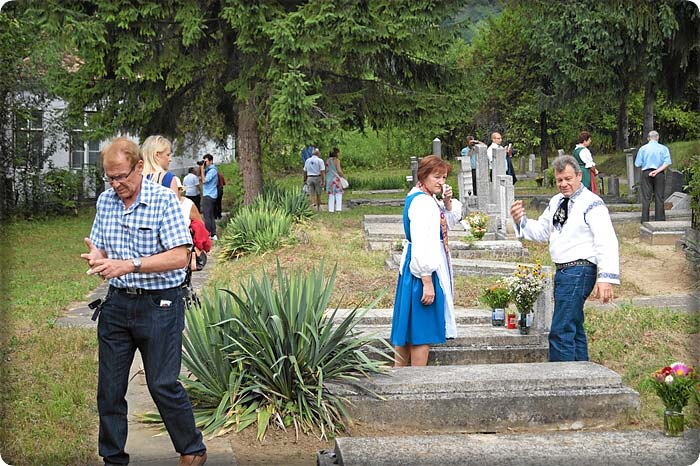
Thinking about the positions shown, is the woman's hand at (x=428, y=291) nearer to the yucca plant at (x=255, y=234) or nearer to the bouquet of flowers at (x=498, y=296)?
the bouquet of flowers at (x=498, y=296)

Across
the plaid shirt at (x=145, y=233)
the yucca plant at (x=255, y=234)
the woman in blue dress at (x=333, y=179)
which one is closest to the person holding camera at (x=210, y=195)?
the yucca plant at (x=255, y=234)

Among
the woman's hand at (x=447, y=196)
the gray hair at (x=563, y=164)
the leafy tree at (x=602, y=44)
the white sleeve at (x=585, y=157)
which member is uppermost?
the leafy tree at (x=602, y=44)

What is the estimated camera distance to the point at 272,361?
7.21m

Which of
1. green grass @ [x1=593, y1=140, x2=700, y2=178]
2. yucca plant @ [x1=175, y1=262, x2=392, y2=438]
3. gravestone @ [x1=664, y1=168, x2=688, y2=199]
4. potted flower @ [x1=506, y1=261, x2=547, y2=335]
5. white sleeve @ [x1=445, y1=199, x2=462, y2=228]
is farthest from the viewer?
green grass @ [x1=593, y1=140, x2=700, y2=178]

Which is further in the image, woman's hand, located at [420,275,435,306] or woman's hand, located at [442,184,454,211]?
woman's hand, located at [442,184,454,211]

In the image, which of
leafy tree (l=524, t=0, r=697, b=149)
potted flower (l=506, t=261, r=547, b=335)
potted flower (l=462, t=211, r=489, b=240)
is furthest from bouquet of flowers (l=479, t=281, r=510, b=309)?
leafy tree (l=524, t=0, r=697, b=149)

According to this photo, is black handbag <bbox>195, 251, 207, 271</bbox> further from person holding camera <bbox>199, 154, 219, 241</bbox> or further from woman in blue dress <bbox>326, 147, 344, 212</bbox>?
woman in blue dress <bbox>326, 147, 344, 212</bbox>

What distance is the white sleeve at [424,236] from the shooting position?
7871 millimetres

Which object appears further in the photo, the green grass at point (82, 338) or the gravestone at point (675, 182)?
the gravestone at point (675, 182)

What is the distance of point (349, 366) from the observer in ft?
24.2

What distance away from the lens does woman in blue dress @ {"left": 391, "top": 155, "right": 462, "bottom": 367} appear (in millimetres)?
7914

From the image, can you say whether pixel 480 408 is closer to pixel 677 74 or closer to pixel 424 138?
pixel 424 138

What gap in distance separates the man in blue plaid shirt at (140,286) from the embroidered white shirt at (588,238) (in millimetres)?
3234

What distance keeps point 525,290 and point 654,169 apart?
11201 millimetres
